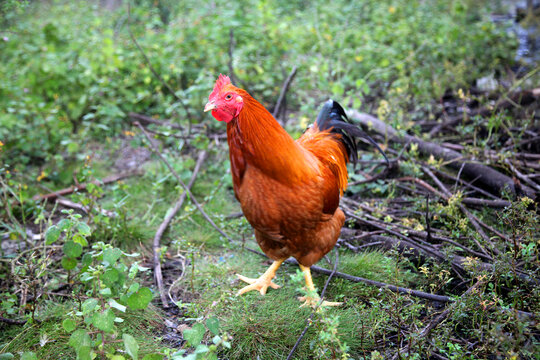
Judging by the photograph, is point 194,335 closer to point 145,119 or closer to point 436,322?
point 436,322

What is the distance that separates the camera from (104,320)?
2031 mm

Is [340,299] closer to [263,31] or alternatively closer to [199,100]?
[199,100]

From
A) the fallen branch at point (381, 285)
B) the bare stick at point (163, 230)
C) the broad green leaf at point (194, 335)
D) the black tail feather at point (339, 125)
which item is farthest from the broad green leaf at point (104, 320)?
the black tail feather at point (339, 125)

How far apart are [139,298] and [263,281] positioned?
3.31 feet

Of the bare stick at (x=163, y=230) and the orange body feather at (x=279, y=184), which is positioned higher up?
the orange body feather at (x=279, y=184)

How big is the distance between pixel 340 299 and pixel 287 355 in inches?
25.9

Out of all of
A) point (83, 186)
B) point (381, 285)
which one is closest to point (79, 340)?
point (381, 285)

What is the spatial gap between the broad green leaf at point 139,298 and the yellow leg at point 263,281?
0.80 meters

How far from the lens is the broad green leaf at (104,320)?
2016mm

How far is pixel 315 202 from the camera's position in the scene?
257 cm

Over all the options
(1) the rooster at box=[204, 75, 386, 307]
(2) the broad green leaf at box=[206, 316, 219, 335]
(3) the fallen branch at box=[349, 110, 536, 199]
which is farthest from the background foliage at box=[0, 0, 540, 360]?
(1) the rooster at box=[204, 75, 386, 307]

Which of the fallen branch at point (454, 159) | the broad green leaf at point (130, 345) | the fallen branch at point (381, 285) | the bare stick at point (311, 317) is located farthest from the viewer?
the fallen branch at point (454, 159)

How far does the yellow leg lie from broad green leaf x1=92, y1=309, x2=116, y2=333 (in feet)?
3.45

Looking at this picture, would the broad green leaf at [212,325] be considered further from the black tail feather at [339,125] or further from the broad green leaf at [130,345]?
the black tail feather at [339,125]
